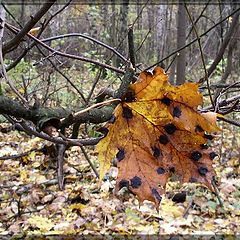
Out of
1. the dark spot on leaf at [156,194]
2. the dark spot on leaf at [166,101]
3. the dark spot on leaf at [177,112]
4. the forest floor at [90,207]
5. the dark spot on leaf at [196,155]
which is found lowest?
the forest floor at [90,207]

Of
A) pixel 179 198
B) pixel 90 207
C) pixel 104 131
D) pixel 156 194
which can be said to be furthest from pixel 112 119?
pixel 179 198

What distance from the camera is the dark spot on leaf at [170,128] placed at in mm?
534

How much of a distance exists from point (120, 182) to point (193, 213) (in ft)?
8.52

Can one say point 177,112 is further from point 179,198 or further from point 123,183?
point 179,198

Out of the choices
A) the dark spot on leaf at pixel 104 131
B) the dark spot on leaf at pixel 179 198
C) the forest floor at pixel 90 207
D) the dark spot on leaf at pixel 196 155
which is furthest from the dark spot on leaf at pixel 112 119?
the dark spot on leaf at pixel 179 198

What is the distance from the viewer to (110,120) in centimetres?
50

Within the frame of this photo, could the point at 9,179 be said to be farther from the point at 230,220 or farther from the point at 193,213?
the point at 230,220

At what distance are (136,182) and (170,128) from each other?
9cm

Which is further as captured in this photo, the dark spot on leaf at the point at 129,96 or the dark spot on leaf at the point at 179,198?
the dark spot on leaf at the point at 179,198

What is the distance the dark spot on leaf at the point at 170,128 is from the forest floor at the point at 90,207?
6.83 ft

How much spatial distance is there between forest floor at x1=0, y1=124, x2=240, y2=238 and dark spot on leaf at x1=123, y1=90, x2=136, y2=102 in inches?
83.5

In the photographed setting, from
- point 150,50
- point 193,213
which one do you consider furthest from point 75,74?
point 193,213

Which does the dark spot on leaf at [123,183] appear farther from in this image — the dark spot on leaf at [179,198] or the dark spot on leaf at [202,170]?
the dark spot on leaf at [179,198]

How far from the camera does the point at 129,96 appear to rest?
51 centimetres
